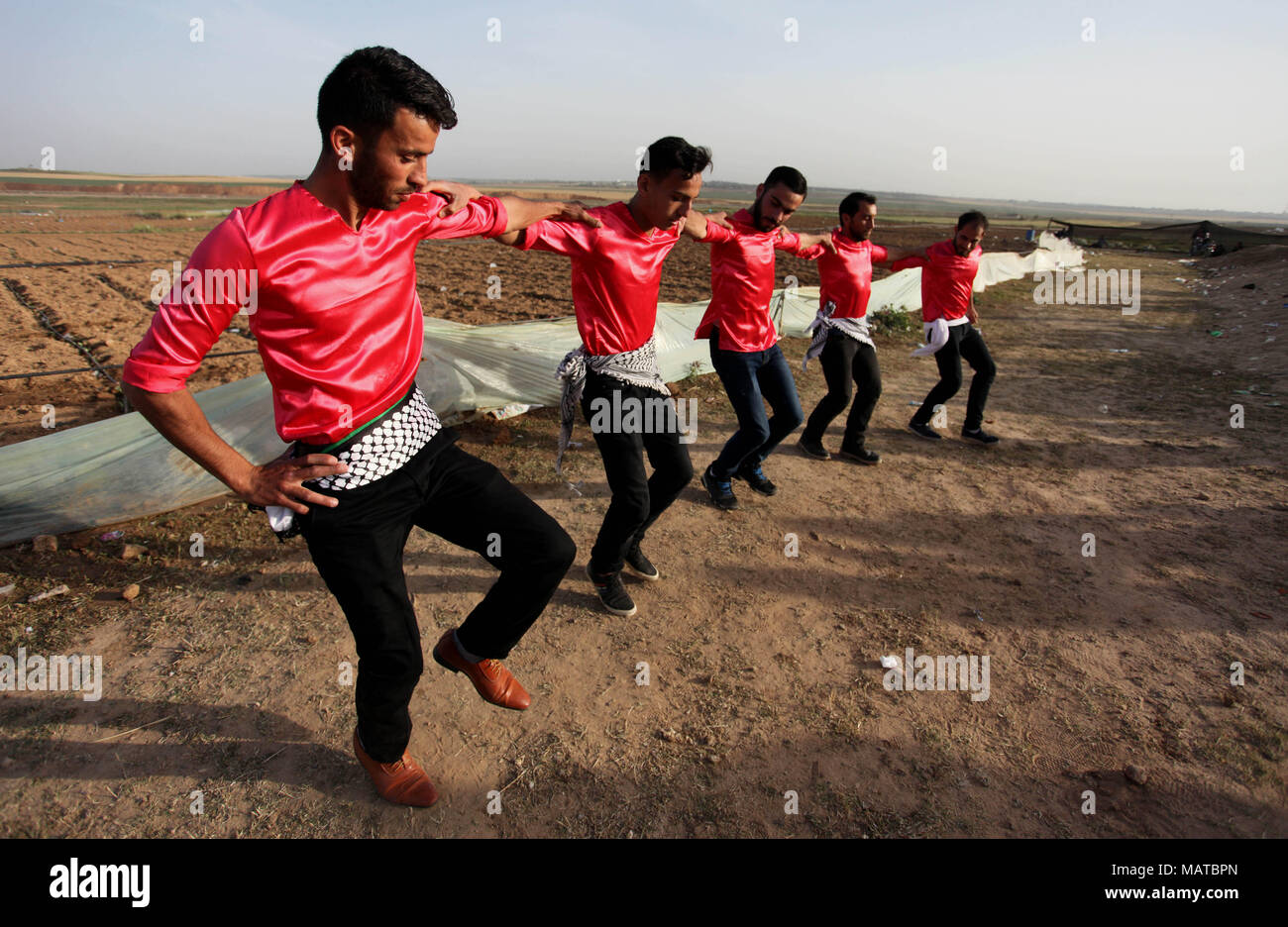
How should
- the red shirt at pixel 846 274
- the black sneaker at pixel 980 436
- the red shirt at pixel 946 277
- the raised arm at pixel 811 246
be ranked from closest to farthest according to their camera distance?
the raised arm at pixel 811 246 → the red shirt at pixel 846 274 → the red shirt at pixel 946 277 → the black sneaker at pixel 980 436

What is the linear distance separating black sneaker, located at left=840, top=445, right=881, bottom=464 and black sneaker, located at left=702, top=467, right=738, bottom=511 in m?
1.43

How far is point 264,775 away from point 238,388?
326 centimetres

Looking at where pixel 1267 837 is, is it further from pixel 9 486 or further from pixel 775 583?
pixel 9 486

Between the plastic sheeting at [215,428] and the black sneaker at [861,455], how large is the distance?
2.34 metres

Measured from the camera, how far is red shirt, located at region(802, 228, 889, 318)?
16.5 feet

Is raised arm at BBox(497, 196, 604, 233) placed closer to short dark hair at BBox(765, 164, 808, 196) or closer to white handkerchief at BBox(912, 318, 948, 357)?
short dark hair at BBox(765, 164, 808, 196)

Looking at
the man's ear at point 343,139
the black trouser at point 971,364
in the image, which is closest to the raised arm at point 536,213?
the man's ear at point 343,139

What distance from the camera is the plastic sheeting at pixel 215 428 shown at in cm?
388

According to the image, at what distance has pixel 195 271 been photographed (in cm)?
164

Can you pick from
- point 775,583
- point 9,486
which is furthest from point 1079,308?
point 9,486

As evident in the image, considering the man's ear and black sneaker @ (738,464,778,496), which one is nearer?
the man's ear

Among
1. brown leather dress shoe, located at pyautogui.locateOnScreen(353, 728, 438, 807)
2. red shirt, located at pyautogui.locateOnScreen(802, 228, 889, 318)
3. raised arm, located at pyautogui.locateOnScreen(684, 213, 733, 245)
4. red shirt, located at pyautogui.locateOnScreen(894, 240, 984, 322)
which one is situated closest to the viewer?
brown leather dress shoe, located at pyautogui.locateOnScreen(353, 728, 438, 807)

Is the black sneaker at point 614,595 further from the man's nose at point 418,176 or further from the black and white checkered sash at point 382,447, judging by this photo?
the man's nose at point 418,176

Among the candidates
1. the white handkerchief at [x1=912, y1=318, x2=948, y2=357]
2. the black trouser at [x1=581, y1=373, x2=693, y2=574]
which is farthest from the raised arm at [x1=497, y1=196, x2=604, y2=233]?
the white handkerchief at [x1=912, y1=318, x2=948, y2=357]
